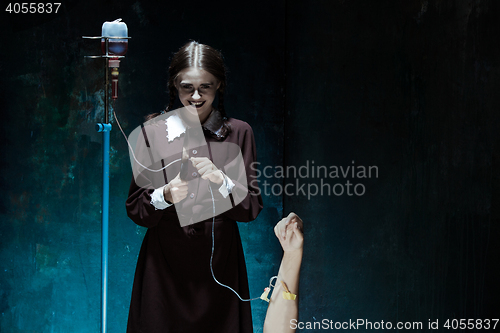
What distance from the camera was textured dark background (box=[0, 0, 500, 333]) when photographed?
10.2 ft

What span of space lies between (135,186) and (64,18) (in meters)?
1.24

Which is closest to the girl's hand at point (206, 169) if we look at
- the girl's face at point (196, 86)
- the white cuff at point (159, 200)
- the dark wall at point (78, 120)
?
the white cuff at point (159, 200)

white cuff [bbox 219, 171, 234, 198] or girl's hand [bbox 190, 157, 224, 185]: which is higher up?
girl's hand [bbox 190, 157, 224, 185]

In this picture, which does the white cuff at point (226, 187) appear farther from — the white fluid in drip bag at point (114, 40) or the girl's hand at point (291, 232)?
the white fluid in drip bag at point (114, 40)

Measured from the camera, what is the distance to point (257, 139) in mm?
3637

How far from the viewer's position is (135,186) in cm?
279

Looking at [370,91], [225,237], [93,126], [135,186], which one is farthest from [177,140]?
[370,91]

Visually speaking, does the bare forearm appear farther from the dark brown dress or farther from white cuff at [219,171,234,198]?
white cuff at [219,171,234,198]

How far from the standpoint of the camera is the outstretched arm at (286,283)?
304cm

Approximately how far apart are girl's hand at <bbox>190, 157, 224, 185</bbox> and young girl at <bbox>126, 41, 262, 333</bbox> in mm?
80

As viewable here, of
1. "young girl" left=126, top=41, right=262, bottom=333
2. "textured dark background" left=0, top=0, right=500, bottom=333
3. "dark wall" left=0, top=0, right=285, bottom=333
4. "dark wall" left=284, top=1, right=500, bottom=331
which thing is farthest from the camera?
"dark wall" left=0, top=0, right=285, bottom=333

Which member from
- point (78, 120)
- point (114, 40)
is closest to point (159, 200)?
point (114, 40)

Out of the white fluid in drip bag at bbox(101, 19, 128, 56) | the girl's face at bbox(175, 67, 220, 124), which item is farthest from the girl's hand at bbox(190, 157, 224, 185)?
the white fluid in drip bag at bbox(101, 19, 128, 56)

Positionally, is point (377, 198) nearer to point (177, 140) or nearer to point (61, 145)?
point (177, 140)
